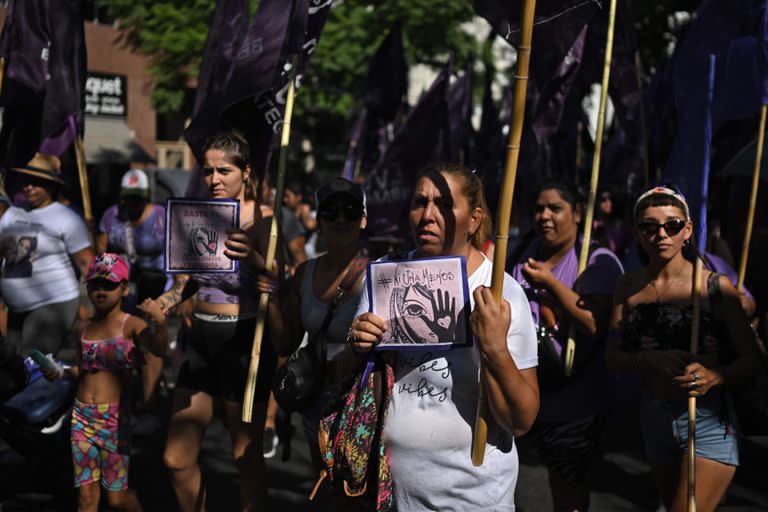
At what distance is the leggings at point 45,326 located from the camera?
229 inches

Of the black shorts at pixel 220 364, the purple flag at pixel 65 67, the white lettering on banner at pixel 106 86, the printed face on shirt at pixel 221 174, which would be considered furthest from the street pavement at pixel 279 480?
the white lettering on banner at pixel 106 86

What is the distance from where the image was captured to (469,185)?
116 inches

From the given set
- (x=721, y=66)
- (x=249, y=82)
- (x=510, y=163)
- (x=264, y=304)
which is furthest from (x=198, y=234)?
(x=721, y=66)

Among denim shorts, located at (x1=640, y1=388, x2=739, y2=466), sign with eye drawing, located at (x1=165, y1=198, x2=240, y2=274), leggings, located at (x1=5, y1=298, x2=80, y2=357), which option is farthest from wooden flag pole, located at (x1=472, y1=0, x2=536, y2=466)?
leggings, located at (x1=5, y1=298, x2=80, y2=357)

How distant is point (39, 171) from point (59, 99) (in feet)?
1.71

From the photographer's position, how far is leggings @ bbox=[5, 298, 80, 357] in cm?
582

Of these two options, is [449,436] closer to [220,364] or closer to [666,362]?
[666,362]

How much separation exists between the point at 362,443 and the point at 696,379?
1513 mm

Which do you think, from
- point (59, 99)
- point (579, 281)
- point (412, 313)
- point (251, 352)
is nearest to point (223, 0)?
point (59, 99)

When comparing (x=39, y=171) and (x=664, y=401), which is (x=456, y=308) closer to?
(x=664, y=401)

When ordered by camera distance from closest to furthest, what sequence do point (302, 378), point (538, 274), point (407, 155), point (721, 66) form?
1. point (302, 378)
2. point (538, 274)
3. point (721, 66)
4. point (407, 155)

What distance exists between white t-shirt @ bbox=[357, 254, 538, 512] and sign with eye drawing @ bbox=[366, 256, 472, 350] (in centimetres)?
10

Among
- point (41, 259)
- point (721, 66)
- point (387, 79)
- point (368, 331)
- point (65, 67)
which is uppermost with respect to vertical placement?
point (387, 79)

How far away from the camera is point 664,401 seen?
3.90 meters
